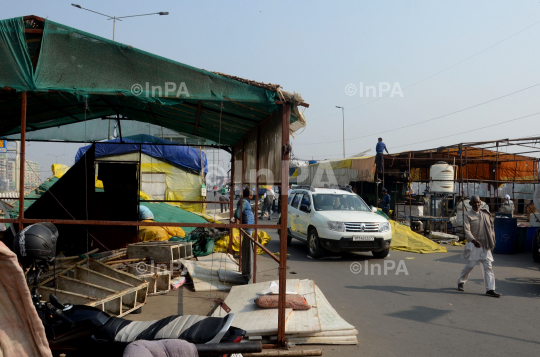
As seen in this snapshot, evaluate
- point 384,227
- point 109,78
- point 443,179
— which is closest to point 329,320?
point 109,78

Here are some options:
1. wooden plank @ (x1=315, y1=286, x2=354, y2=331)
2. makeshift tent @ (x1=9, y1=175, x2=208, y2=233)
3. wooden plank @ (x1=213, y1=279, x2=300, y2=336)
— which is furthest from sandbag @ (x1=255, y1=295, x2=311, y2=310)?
makeshift tent @ (x1=9, y1=175, x2=208, y2=233)

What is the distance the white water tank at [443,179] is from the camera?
17016 mm

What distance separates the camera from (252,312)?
541 cm

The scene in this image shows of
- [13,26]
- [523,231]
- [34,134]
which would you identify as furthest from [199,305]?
Answer: [523,231]

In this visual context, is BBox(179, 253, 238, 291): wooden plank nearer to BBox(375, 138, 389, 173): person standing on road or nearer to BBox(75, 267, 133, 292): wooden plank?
BBox(75, 267, 133, 292): wooden plank

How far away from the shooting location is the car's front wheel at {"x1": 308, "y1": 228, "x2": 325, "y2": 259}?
11352 millimetres

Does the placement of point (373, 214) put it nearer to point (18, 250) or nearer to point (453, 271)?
point (453, 271)

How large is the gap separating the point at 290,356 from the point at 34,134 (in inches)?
300

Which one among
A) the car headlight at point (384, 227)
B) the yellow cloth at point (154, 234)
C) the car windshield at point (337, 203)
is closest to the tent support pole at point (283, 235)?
the yellow cloth at point (154, 234)

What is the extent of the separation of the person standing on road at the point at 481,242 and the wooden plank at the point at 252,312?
349 cm

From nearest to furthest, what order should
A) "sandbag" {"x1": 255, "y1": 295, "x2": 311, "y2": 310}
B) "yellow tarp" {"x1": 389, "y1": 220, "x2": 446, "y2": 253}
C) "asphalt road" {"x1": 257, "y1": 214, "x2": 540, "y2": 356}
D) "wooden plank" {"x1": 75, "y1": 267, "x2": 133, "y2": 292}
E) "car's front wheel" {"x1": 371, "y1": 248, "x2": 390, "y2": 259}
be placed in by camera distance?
"asphalt road" {"x1": 257, "y1": 214, "x2": 540, "y2": 356}
"sandbag" {"x1": 255, "y1": 295, "x2": 311, "y2": 310}
"wooden plank" {"x1": 75, "y1": 267, "x2": 133, "y2": 292}
"car's front wheel" {"x1": 371, "y1": 248, "x2": 390, "y2": 259}
"yellow tarp" {"x1": 389, "y1": 220, "x2": 446, "y2": 253}

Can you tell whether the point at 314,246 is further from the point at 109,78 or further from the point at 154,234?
the point at 109,78

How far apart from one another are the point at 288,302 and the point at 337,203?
23.8ft

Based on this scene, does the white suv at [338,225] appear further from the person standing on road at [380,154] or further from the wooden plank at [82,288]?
the person standing on road at [380,154]
